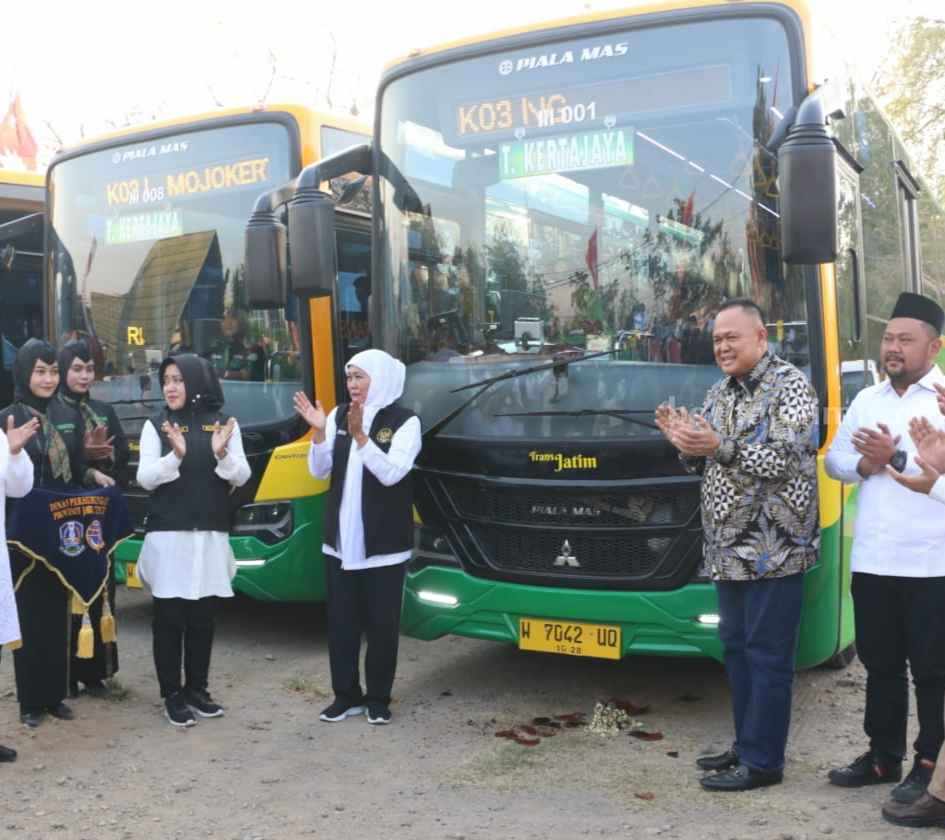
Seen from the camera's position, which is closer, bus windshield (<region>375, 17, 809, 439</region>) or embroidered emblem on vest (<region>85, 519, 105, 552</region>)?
bus windshield (<region>375, 17, 809, 439</region>)

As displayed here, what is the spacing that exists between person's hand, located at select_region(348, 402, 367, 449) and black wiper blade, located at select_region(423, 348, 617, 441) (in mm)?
420

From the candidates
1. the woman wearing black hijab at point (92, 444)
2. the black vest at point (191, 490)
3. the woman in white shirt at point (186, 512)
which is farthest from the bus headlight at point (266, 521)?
the black vest at point (191, 490)

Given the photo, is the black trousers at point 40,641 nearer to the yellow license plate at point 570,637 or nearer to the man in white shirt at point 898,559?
the yellow license plate at point 570,637

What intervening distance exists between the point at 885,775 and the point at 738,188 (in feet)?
8.24

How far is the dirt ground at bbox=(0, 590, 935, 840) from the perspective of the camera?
14.4 feet

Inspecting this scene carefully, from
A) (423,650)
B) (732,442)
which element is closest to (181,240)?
(423,650)

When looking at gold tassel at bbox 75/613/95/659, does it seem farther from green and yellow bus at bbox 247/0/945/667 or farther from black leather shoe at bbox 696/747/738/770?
black leather shoe at bbox 696/747/738/770

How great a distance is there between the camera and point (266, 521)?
695cm

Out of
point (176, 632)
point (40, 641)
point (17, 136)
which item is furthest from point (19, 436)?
point (17, 136)

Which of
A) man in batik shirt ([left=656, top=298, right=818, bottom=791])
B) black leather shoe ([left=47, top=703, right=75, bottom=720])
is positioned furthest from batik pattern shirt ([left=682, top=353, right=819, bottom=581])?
black leather shoe ([left=47, top=703, right=75, bottom=720])

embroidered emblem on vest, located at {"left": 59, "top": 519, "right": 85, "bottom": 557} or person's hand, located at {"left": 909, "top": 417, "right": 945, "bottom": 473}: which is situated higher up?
person's hand, located at {"left": 909, "top": 417, "right": 945, "bottom": 473}

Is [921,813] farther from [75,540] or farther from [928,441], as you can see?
[75,540]

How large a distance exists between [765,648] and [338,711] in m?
2.22

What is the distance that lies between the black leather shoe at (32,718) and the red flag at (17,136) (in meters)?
19.0
